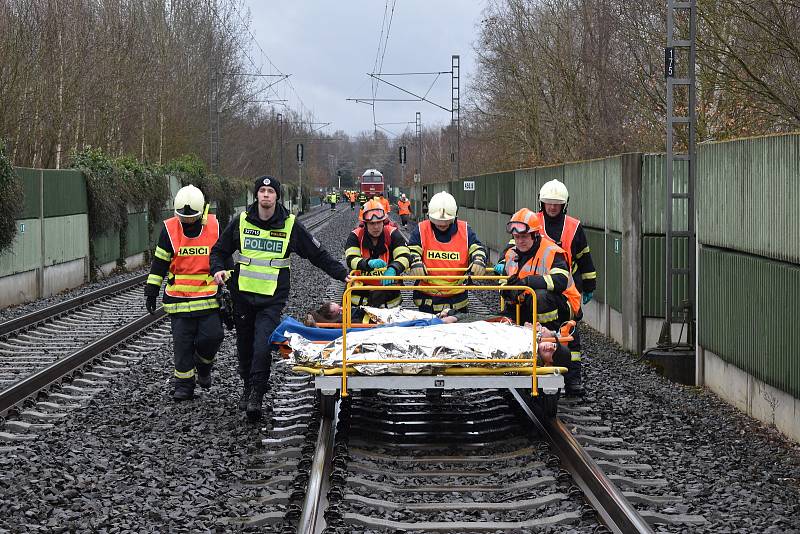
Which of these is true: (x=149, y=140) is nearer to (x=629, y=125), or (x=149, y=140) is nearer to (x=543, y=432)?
(x=629, y=125)

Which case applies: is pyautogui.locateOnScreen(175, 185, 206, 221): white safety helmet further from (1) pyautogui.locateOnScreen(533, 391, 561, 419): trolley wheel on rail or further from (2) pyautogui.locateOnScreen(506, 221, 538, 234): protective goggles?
(1) pyautogui.locateOnScreen(533, 391, 561, 419): trolley wheel on rail

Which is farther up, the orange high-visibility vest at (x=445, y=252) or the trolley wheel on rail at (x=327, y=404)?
the orange high-visibility vest at (x=445, y=252)

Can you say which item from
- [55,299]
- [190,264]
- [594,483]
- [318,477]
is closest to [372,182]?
[55,299]

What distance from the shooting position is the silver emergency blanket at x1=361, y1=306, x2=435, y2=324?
1031 cm

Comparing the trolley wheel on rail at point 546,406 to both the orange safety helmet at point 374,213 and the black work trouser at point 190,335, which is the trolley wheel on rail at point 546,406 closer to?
the orange safety helmet at point 374,213

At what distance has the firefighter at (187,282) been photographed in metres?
11.0

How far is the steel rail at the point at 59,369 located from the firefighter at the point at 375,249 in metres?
3.37

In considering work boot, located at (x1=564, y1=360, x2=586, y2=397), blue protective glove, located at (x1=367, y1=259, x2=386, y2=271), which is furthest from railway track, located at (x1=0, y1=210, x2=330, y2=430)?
work boot, located at (x1=564, y1=360, x2=586, y2=397)

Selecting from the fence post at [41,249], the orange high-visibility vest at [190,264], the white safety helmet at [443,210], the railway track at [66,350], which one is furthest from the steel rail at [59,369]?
the fence post at [41,249]

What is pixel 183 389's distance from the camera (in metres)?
11.1

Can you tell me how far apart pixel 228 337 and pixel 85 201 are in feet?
45.7

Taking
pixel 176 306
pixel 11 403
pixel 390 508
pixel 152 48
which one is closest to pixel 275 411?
pixel 176 306

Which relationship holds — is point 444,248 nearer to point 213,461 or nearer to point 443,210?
point 443,210

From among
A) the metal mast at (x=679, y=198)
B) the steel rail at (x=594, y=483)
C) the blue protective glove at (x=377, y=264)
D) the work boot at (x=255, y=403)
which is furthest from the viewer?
the metal mast at (x=679, y=198)
